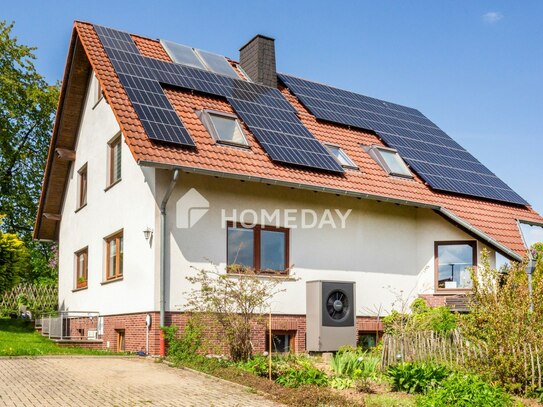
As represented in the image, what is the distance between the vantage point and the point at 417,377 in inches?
430

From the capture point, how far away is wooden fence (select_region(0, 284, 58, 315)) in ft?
87.2

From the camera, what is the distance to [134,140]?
1486 centimetres

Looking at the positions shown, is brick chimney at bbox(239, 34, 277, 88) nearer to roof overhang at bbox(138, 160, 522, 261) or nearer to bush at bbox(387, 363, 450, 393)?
roof overhang at bbox(138, 160, 522, 261)

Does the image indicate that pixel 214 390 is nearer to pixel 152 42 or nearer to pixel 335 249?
pixel 335 249

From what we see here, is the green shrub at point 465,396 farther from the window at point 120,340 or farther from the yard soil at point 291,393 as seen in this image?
the window at point 120,340

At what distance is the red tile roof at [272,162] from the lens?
50.3 ft

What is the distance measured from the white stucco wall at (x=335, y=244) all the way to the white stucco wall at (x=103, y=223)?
0.83 m

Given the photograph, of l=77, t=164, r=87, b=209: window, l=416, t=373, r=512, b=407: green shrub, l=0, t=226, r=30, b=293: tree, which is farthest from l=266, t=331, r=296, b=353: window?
l=0, t=226, r=30, b=293: tree

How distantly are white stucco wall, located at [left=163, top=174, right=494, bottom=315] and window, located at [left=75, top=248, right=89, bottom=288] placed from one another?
6046 mm

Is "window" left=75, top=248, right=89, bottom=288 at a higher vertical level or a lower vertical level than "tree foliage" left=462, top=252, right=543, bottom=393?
higher

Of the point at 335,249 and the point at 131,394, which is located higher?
the point at 335,249

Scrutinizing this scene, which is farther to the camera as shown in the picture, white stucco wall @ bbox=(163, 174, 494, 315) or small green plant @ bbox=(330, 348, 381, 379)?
white stucco wall @ bbox=(163, 174, 494, 315)

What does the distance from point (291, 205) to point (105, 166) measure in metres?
5.46

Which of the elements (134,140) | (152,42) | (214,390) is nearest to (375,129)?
(152,42)
